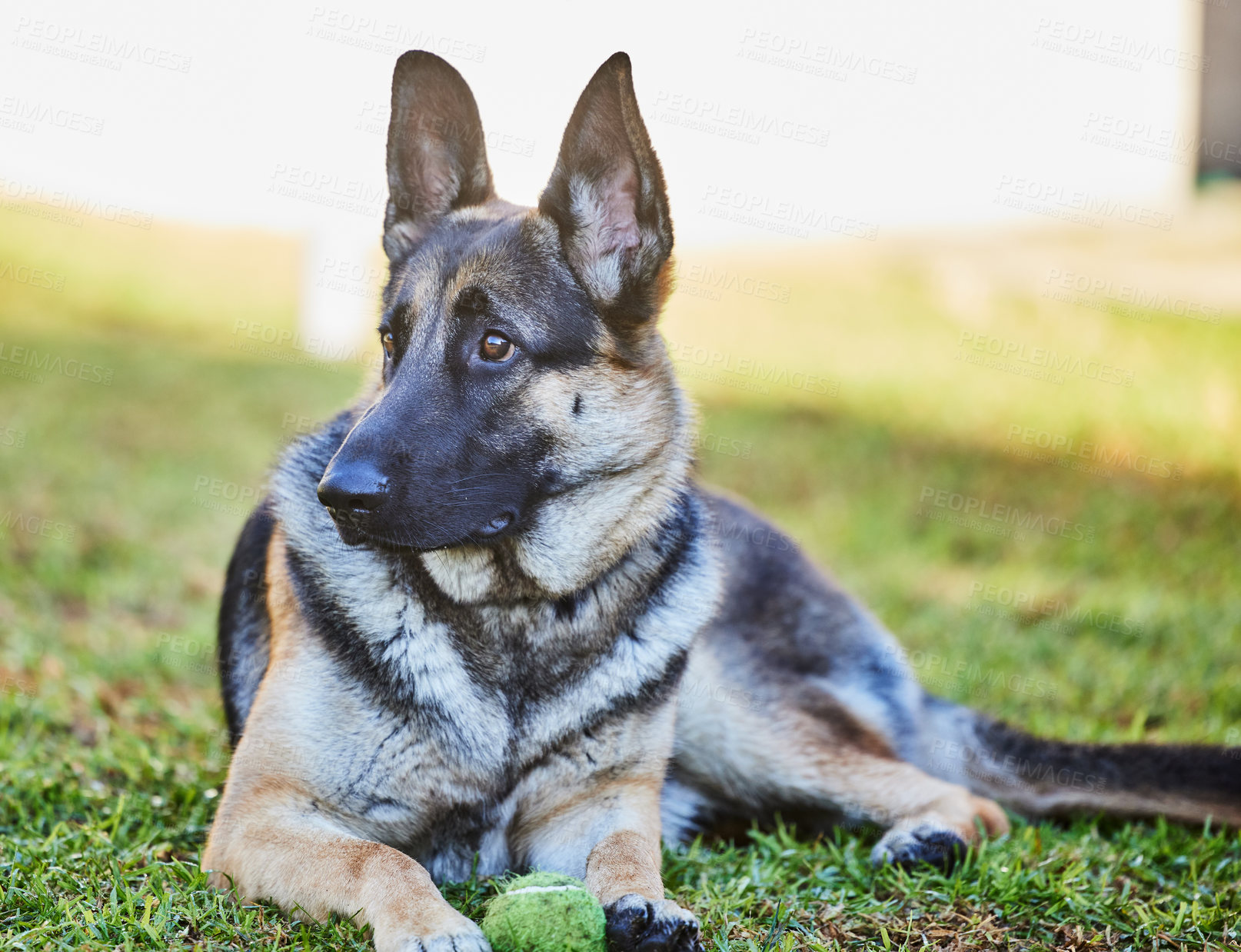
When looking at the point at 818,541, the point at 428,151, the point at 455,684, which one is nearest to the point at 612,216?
the point at 428,151

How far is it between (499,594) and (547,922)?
103cm

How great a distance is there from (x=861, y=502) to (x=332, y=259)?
715 cm

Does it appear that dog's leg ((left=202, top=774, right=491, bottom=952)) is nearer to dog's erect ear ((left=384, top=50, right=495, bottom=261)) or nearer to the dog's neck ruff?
the dog's neck ruff

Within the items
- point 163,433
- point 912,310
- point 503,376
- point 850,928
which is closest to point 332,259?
point 163,433

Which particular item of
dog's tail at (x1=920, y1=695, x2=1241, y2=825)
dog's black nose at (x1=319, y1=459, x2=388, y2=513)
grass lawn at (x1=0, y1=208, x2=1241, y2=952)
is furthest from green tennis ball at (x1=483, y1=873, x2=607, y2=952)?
dog's tail at (x1=920, y1=695, x2=1241, y2=825)

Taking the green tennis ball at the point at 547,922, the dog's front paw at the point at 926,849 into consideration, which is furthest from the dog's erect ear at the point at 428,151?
the dog's front paw at the point at 926,849

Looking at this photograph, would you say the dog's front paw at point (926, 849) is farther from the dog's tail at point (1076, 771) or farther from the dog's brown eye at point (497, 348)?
the dog's brown eye at point (497, 348)

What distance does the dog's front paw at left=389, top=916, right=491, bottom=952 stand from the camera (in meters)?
2.63

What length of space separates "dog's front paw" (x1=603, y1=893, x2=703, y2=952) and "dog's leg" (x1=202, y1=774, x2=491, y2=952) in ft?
1.16

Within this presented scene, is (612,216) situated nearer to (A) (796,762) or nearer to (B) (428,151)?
(B) (428,151)

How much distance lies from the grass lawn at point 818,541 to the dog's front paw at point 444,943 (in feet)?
0.76

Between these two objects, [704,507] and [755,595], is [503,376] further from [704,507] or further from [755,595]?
[755,595]

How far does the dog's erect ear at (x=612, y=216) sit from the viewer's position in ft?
11.1

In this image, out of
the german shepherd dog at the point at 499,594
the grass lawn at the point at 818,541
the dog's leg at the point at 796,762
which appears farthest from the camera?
the dog's leg at the point at 796,762
